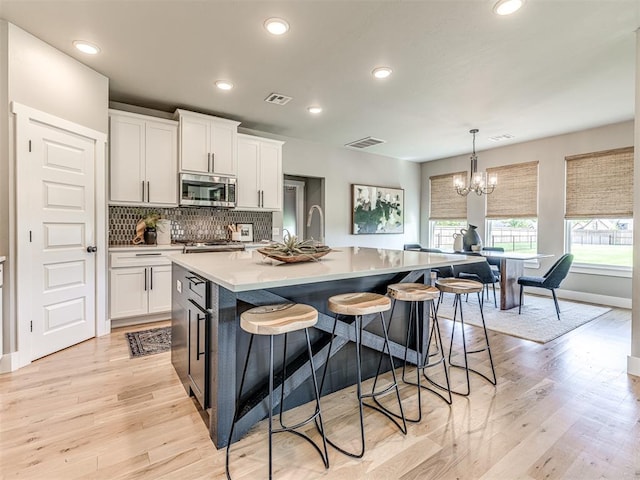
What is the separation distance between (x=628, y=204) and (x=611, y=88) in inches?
77.0

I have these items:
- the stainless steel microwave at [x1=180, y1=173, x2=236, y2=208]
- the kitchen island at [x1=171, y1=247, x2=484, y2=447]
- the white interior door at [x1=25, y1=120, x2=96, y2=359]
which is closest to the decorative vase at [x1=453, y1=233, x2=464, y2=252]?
the kitchen island at [x1=171, y1=247, x2=484, y2=447]

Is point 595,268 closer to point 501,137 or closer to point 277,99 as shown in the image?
point 501,137

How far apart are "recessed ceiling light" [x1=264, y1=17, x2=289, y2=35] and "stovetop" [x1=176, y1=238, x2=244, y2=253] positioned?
249cm

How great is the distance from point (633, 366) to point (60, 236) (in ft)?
16.3

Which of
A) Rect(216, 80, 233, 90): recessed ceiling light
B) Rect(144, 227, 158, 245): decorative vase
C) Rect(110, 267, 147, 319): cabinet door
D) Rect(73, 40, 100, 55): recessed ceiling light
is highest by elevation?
Rect(216, 80, 233, 90): recessed ceiling light

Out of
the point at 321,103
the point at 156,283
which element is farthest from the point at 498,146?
the point at 156,283

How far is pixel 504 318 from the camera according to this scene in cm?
407

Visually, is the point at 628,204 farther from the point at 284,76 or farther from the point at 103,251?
the point at 103,251

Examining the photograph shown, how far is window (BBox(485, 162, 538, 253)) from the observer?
18.5 ft

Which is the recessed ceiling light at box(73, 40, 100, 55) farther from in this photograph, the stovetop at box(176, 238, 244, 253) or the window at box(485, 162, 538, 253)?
the window at box(485, 162, 538, 253)

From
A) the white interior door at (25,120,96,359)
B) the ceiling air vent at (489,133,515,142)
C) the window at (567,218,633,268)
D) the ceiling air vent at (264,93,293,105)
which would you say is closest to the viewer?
the white interior door at (25,120,96,359)

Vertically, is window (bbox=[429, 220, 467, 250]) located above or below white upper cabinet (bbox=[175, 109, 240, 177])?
below

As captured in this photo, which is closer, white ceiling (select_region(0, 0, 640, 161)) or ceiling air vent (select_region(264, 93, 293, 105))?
white ceiling (select_region(0, 0, 640, 161))

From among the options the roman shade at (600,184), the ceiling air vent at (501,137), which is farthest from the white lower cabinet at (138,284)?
the roman shade at (600,184)
